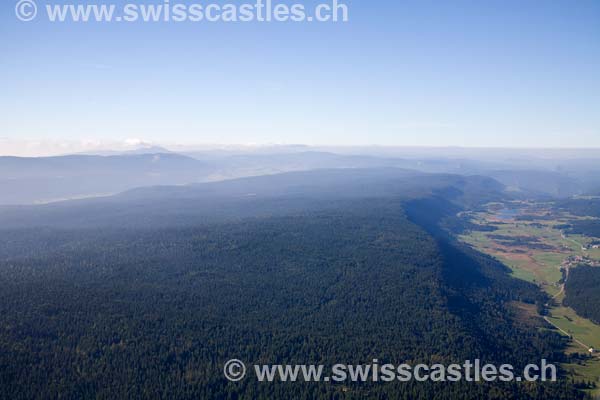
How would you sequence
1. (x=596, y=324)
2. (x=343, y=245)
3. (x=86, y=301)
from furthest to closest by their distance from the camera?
(x=343, y=245) → (x=596, y=324) → (x=86, y=301)

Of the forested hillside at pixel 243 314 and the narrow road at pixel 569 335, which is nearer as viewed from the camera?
the forested hillside at pixel 243 314

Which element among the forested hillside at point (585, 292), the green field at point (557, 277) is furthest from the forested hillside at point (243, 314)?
the forested hillside at point (585, 292)

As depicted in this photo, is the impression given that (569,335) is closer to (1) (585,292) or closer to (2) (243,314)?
(1) (585,292)

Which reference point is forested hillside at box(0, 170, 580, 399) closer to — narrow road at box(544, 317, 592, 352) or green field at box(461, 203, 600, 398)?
narrow road at box(544, 317, 592, 352)

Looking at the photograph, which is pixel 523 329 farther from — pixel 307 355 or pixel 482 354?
pixel 307 355

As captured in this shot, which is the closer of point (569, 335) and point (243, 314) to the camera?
point (243, 314)

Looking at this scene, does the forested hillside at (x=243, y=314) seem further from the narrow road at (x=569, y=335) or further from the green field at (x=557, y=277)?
the green field at (x=557, y=277)

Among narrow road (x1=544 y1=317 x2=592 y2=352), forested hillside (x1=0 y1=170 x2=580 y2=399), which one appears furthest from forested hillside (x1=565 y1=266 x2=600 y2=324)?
forested hillside (x1=0 y1=170 x2=580 y2=399)

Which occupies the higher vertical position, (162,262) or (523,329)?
(162,262)

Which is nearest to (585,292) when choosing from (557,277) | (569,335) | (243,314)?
(557,277)

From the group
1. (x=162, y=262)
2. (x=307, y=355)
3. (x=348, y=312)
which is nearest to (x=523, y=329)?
(x=348, y=312)

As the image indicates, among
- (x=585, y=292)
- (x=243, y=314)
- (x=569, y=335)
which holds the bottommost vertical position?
(x=569, y=335)
